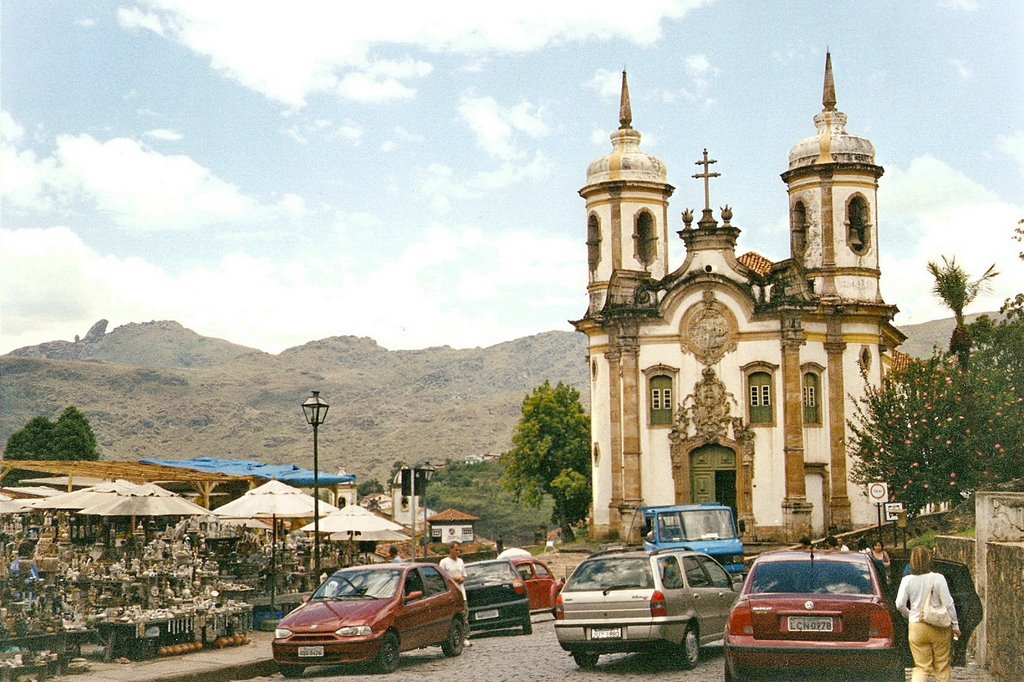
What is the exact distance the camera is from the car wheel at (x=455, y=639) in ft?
68.3

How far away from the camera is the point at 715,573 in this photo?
19516 millimetres

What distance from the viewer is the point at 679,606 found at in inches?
706

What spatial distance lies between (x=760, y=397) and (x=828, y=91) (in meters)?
12.8

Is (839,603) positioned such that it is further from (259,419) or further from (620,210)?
(259,419)

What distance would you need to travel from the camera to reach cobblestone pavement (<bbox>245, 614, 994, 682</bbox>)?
1730cm

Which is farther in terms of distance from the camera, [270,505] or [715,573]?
[270,505]

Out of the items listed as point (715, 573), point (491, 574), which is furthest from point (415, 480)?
point (715, 573)

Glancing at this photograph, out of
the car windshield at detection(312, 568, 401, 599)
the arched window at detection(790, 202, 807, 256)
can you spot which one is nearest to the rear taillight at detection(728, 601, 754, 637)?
the car windshield at detection(312, 568, 401, 599)

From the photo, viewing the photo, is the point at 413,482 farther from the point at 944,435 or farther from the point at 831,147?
the point at 831,147

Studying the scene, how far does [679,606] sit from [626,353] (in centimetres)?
3265

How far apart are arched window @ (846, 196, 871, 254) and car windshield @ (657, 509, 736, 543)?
2244 centimetres

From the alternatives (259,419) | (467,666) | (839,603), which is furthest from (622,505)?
(259,419)

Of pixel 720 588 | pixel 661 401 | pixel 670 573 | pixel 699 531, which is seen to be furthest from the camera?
pixel 661 401

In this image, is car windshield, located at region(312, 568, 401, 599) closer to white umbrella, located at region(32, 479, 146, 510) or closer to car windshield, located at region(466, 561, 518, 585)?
car windshield, located at region(466, 561, 518, 585)
